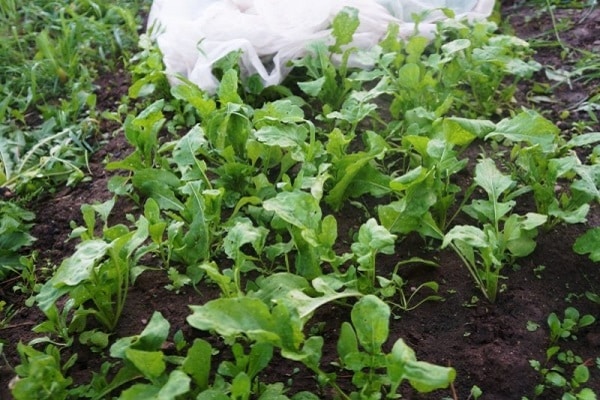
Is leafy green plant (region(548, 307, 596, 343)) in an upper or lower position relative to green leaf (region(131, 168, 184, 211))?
lower

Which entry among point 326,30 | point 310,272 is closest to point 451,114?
point 326,30

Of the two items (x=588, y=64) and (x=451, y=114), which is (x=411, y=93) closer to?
(x=451, y=114)

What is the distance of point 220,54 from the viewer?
2.78m

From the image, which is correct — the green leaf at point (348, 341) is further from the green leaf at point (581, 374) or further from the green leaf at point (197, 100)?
the green leaf at point (197, 100)

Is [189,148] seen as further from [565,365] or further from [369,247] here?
[565,365]

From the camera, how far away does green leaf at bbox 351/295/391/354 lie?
61.9 inches

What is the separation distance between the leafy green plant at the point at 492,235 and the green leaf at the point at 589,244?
5.1 inches

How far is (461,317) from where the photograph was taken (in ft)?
6.29

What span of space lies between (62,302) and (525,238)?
1456mm

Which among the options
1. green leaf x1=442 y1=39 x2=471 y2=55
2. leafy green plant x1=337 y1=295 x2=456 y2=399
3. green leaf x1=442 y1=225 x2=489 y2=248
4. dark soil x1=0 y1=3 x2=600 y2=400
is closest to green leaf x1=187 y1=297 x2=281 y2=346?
leafy green plant x1=337 y1=295 x2=456 y2=399

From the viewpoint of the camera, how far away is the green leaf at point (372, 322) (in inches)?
61.9

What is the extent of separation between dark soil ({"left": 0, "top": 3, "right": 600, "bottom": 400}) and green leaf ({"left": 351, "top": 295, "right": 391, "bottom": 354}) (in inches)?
8.1

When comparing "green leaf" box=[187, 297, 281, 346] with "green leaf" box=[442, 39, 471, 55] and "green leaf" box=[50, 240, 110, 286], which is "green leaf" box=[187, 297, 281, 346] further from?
"green leaf" box=[442, 39, 471, 55]

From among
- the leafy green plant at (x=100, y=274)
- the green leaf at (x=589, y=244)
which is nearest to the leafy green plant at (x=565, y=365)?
the green leaf at (x=589, y=244)
